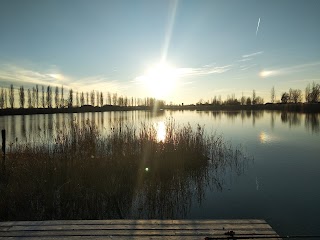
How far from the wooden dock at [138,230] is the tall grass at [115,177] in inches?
85.8

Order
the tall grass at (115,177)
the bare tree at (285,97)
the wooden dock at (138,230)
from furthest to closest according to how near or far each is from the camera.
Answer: the bare tree at (285,97) → the tall grass at (115,177) → the wooden dock at (138,230)

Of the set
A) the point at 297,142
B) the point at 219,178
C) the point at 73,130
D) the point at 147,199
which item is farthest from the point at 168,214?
the point at 297,142

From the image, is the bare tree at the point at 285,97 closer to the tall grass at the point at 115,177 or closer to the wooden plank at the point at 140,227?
the tall grass at the point at 115,177

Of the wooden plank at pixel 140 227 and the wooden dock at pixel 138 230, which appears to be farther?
the wooden plank at pixel 140 227

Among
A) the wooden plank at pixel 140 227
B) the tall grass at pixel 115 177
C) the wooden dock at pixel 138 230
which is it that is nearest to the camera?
the wooden dock at pixel 138 230

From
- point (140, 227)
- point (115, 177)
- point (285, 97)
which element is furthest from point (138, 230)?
point (285, 97)

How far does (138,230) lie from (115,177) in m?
4.50

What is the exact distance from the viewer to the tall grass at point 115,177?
247 inches

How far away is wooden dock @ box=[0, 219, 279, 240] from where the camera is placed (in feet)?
11.4

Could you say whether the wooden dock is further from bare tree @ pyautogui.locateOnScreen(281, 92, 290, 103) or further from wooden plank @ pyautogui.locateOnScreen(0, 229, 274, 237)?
bare tree @ pyautogui.locateOnScreen(281, 92, 290, 103)

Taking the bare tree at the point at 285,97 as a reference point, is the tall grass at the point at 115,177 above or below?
below

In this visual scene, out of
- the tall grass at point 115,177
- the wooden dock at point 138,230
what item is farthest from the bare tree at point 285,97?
the wooden dock at point 138,230

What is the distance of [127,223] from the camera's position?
153 inches

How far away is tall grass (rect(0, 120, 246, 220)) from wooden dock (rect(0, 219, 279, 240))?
2180 millimetres
